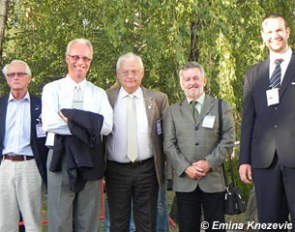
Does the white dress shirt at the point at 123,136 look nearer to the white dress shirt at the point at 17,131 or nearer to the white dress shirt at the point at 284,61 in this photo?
the white dress shirt at the point at 17,131

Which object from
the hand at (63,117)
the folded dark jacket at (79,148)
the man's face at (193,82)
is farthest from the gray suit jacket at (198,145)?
the hand at (63,117)

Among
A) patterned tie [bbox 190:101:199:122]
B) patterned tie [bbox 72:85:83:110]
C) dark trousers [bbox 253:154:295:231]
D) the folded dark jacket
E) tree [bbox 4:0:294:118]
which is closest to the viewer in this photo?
dark trousers [bbox 253:154:295:231]

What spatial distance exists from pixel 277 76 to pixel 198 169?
954mm

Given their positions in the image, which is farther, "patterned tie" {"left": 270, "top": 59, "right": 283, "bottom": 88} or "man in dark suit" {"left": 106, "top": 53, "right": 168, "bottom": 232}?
"man in dark suit" {"left": 106, "top": 53, "right": 168, "bottom": 232}

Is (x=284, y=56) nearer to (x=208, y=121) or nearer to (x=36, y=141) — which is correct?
(x=208, y=121)

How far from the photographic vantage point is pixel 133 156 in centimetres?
405

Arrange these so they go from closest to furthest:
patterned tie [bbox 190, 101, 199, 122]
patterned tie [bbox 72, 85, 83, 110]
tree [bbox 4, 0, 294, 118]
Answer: patterned tie [bbox 72, 85, 83, 110] → patterned tie [bbox 190, 101, 199, 122] → tree [bbox 4, 0, 294, 118]

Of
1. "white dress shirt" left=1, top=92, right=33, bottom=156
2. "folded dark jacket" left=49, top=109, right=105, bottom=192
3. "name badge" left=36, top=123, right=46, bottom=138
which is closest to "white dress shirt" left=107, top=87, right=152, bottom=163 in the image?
"folded dark jacket" left=49, top=109, right=105, bottom=192

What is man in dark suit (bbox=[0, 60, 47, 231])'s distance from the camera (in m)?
4.17

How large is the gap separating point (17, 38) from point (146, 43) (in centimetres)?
345

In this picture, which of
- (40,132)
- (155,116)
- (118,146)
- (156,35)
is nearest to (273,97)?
(155,116)

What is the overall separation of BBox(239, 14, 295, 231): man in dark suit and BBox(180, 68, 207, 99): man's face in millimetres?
551

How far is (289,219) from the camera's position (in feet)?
12.0

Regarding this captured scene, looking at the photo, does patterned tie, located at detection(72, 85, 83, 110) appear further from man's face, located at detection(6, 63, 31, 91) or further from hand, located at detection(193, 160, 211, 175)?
hand, located at detection(193, 160, 211, 175)
